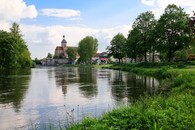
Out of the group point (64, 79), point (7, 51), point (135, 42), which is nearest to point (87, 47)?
point (7, 51)

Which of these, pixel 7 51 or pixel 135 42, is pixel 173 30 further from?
pixel 7 51

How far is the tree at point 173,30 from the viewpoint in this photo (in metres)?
74.9

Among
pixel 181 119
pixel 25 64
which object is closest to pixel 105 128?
pixel 181 119

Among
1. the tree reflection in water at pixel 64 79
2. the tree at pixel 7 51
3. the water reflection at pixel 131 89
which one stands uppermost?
the tree at pixel 7 51

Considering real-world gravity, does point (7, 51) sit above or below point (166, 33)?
below

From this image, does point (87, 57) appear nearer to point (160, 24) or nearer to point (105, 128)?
point (160, 24)

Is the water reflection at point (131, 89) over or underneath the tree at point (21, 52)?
underneath

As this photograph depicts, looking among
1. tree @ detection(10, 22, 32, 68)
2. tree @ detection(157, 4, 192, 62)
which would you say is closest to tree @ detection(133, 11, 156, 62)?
tree @ detection(157, 4, 192, 62)

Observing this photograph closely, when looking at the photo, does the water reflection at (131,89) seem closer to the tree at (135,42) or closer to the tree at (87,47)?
the tree at (135,42)

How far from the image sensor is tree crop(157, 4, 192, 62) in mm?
74938

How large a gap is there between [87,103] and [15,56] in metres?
82.3

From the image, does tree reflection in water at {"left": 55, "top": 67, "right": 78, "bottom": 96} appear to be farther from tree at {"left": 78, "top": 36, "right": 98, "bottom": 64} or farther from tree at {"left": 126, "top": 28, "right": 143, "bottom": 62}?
tree at {"left": 78, "top": 36, "right": 98, "bottom": 64}

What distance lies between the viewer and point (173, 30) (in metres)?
76.5

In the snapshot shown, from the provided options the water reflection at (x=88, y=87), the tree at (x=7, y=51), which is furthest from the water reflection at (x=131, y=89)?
the tree at (x=7, y=51)
